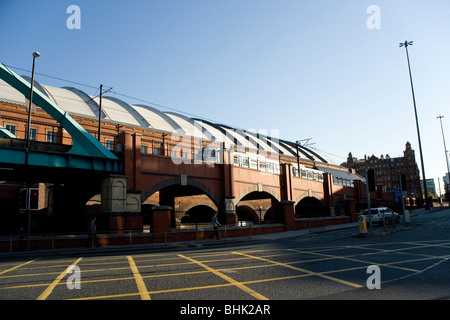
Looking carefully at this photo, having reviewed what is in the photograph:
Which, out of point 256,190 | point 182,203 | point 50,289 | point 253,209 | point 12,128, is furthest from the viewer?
point 253,209

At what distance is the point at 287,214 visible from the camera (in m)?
29.5

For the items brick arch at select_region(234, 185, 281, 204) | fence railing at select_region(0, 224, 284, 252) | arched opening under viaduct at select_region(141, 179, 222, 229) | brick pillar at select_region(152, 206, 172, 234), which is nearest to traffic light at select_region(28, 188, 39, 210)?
fence railing at select_region(0, 224, 284, 252)

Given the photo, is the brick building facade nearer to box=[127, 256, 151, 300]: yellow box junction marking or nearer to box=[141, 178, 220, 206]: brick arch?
box=[141, 178, 220, 206]: brick arch

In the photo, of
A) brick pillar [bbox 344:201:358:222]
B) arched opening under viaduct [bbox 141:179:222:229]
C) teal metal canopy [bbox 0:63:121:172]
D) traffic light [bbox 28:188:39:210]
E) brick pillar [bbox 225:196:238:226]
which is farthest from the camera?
brick pillar [bbox 344:201:358:222]

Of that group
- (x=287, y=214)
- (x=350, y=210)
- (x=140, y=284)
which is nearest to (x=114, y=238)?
(x=140, y=284)

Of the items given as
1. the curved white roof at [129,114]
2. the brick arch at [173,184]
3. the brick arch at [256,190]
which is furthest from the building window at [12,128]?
the brick arch at [256,190]

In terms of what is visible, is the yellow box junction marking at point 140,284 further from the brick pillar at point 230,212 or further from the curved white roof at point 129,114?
the curved white roof at point 129,114

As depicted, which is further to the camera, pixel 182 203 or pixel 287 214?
pixel 182 203

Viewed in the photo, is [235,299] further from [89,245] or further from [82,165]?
[82,165]

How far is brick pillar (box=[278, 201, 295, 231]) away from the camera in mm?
29375

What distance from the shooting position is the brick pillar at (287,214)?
29.4m

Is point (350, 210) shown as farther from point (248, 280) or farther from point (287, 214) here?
point (248, 280)

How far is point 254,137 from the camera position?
214 ft

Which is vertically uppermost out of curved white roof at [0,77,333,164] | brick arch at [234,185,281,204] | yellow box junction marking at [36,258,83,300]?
curved white roof at [0,77,333,164]
